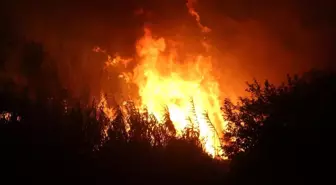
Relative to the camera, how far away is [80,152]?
96.6 feet

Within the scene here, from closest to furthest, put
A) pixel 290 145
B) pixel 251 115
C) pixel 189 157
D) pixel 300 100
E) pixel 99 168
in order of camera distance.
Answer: pixel 290 145
pixel 300 100
pixel 251 115
pixel 99 168
pixel 189 157

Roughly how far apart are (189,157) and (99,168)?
5773 millimetres

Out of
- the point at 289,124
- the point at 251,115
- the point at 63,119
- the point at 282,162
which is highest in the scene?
the point at 63,119

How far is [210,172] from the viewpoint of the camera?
101ft

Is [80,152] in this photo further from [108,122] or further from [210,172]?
[210,172]

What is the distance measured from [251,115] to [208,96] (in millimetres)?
20825

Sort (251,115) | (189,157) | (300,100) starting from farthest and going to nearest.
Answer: (189,157)
(251,115)
(300,100)

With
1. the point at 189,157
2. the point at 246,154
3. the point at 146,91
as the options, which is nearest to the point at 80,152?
the point at 189,157

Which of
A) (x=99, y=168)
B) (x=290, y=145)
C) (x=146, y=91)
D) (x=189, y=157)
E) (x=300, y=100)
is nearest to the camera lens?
(x=290, y=145)

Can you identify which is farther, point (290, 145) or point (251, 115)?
point (251, 115)

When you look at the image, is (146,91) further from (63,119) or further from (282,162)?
(282,162)

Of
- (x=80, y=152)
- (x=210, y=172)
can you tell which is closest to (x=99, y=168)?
(x=80, y=152)

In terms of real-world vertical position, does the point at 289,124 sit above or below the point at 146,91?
below

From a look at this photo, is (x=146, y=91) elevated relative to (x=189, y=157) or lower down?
elevated
